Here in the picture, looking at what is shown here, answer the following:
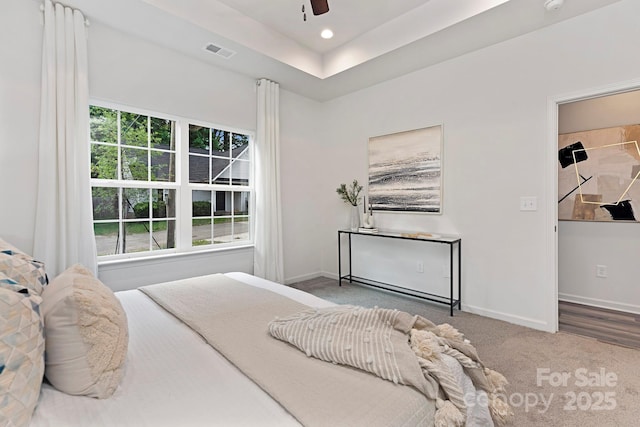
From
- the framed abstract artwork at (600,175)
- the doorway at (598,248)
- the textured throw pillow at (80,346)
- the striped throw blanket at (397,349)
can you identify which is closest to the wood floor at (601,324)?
the doorway at (598,248)

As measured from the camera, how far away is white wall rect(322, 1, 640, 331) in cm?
253

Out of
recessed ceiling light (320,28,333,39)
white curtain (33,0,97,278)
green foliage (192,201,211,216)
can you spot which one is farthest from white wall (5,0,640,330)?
recessed ceiling light (320,28,333,39)

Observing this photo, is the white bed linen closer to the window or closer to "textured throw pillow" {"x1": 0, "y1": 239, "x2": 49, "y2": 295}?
"textured throw pillow" {"x1": 0, "y1": 239, "x2": 49, "y2": 295}

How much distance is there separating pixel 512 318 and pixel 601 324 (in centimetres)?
79

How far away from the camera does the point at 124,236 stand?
3004 mm

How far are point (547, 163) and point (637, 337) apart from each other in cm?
160

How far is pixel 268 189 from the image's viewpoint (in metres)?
3.87

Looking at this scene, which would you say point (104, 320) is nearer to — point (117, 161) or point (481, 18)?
point (117, 161)

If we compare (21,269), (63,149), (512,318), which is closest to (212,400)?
(21,269)

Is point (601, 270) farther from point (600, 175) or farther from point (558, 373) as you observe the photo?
point (558, 373)

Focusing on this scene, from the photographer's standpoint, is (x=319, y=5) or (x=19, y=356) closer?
(x=19, y=356)

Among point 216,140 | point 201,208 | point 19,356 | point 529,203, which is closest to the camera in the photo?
point 19,356

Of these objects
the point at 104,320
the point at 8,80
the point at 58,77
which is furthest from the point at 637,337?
the point at 8,80

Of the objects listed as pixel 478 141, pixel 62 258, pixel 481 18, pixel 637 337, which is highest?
pixel 481 18
